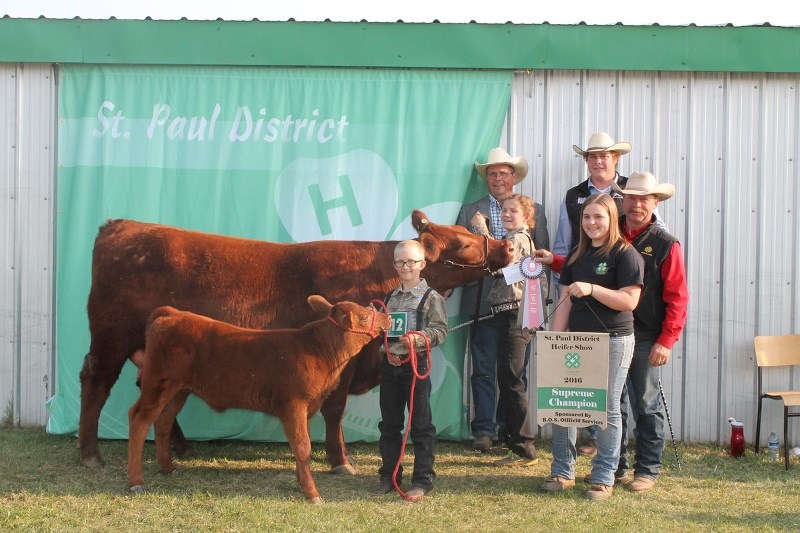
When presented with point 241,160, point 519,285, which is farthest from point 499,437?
point 241,160

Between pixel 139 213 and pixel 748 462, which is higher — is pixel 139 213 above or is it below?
above

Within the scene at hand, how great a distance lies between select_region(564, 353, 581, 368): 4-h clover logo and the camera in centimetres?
502

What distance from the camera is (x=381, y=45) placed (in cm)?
674

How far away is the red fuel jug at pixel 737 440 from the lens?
21.2 ft

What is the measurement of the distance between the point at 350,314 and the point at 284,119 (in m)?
2.51

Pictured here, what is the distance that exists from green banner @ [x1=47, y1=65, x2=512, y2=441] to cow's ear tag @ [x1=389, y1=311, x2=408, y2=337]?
165 centimetres

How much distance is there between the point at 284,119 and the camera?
Answer: 6.83m

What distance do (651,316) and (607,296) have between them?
0.53 meters

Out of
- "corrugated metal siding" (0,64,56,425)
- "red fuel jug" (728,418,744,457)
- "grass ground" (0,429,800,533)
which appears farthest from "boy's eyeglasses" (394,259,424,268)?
"corrugated metal siding" (0,64,56,425)

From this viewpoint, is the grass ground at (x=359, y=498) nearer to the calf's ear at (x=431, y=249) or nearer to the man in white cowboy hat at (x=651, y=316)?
the man in white cowboy hat at (x=651, y=316)

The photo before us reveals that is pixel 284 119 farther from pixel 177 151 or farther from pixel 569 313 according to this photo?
pixel 569 313

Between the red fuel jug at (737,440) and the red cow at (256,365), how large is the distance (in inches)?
126

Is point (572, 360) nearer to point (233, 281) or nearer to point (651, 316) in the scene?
point (651, 316)

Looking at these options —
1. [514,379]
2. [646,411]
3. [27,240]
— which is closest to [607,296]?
[646,411]
